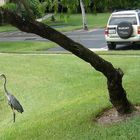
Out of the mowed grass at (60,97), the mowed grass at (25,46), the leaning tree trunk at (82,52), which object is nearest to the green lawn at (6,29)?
the mowed grass at (25,46)

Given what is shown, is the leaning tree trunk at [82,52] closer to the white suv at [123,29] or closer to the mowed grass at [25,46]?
the white suv at [123,29]

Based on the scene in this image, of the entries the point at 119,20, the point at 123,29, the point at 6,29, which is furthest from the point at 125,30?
the point at 6,29

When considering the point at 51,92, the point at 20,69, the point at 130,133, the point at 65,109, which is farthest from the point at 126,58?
the point at 130,133

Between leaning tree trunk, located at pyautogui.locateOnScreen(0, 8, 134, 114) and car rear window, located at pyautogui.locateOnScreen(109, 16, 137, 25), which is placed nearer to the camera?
leaning tree trunk, located at pyautogui.locateOnScreen(0, 8, 134, 114)

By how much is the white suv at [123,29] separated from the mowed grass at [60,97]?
141 inches

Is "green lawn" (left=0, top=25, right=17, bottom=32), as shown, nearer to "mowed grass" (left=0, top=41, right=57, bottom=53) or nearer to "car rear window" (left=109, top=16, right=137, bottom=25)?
"mowed grass" (left=0, top=41, right=57, bottom=53)

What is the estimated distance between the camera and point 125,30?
24.2 metres

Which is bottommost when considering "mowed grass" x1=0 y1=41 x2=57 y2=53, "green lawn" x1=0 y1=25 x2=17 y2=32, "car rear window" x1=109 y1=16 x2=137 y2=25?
"green lawn" x1=0 y1=25 x2=17 y2=32

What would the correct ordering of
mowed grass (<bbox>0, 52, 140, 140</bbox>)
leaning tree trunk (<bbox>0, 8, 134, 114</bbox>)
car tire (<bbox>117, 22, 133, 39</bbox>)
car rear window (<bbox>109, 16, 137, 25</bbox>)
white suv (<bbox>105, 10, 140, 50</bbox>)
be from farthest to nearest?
car rear window (<bbox>109, 16, 137, 25</bbox>) < white suv (<bbox>105, 10, 140, 50</bbox>) < car tire (<bbox>117, 22, 133, 39</bbox>) < mowed grass (<bbox>0, 52, 140, 140</bbox>) < leaning tree trunk (<bbox>0, 8, 134, 114</bbox>)

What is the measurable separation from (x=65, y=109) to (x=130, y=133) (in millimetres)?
3231

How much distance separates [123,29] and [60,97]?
1061 centimetres

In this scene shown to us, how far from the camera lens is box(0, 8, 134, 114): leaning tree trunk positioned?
8602mm

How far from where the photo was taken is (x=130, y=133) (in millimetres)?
8523

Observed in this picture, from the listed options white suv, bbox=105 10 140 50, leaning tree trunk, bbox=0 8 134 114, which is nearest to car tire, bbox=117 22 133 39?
white suv, bbox=105 10 140 50
